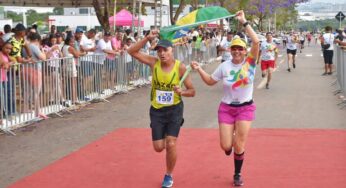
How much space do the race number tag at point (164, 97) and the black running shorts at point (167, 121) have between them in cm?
8

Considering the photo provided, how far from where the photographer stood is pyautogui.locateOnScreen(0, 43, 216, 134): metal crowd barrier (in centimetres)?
1050

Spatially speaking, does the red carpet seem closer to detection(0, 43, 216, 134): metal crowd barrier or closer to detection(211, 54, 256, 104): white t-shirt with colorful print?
detection(211, 54, 256, 104): white t-shirt with colorful print

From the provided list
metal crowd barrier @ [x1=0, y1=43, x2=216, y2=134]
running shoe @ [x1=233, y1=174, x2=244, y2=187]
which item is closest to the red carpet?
running shoe @ [x1=233, y1=174, x2=244, y2=187]

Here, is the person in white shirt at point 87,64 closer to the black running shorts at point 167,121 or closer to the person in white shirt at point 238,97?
the black running shorts at point 167,121

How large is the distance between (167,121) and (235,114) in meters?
0.79

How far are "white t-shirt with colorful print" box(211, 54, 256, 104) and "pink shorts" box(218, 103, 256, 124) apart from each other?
7 centimetres

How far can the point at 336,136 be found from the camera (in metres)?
9.70

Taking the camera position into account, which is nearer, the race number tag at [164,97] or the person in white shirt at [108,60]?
the race number tag at [164,97]

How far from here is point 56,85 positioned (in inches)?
483

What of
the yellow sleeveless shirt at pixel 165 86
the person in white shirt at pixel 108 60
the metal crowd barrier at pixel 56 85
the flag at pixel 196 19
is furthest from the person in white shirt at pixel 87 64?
the yellow sleeveless shirt at pixel 165 86

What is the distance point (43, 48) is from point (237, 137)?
25.8 feet

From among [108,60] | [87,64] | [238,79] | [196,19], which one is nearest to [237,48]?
[238,79]

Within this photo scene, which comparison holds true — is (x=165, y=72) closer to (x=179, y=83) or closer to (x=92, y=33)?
(x=179, y=83)

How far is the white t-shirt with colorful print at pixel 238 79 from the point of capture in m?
6.75
